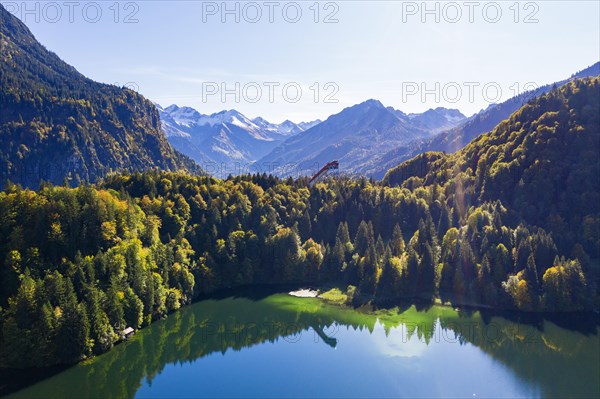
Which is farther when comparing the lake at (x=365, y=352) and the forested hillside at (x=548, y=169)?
the forested hillside at (x=548, y=169)

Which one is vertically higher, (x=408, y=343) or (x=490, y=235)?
(x=490, y=235)

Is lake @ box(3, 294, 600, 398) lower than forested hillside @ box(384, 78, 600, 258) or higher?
lower

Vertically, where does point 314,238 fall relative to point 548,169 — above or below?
below

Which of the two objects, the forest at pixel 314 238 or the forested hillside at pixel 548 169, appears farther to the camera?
the forested hillside at pixel 548 169

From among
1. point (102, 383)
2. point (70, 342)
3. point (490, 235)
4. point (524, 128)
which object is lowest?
point (102, 383)

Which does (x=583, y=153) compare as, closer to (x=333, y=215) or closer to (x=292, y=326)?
(x=333, y=215)

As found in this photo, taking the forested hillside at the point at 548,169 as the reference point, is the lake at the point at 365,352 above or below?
below

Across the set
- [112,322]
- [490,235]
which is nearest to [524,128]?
[490,235]

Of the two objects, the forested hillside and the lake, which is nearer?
the lake
